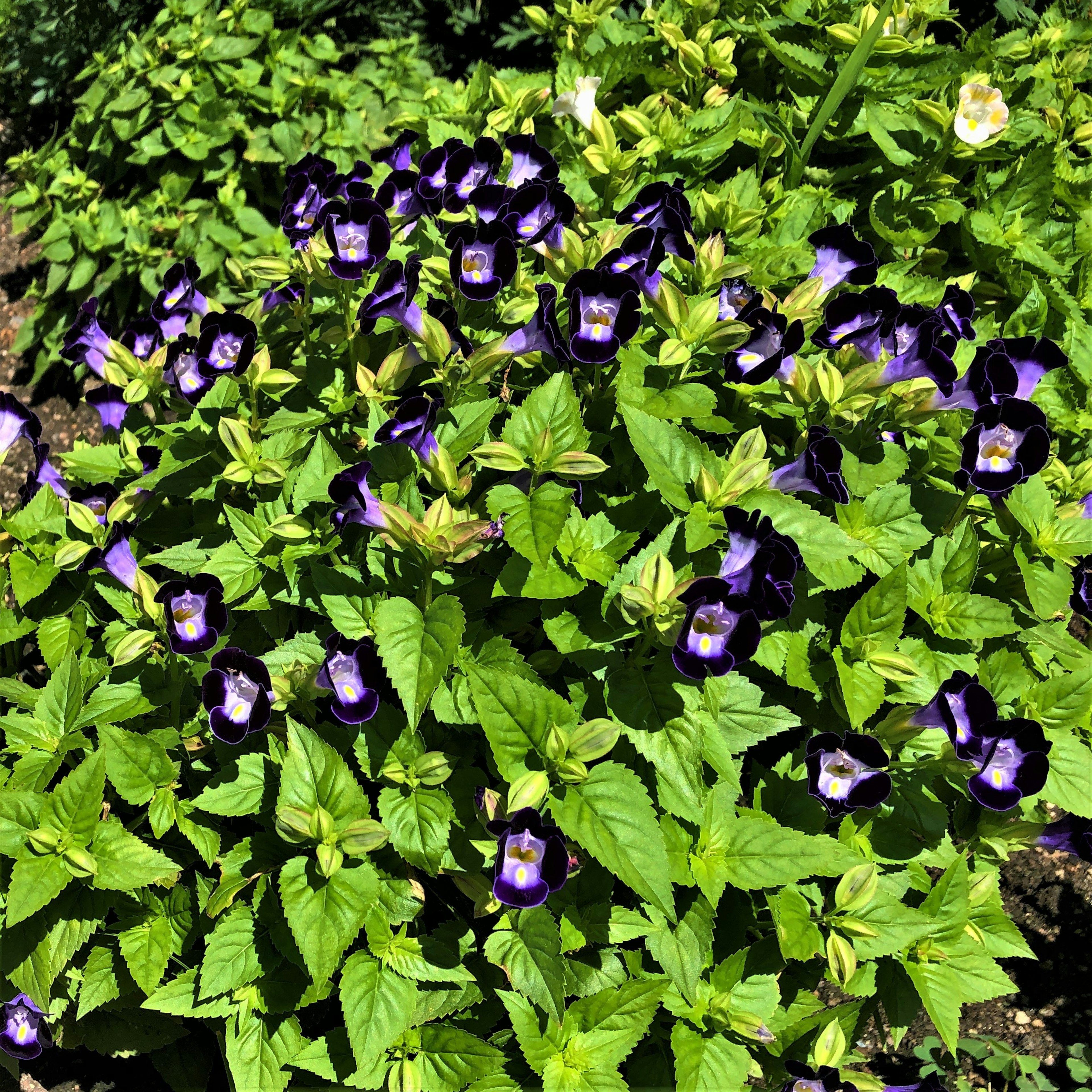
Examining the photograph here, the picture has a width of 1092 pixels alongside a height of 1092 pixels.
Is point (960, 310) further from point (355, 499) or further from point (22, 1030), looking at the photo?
point (22, 1030)

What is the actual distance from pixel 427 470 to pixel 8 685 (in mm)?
1335

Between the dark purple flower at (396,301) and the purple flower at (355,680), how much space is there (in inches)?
32.7

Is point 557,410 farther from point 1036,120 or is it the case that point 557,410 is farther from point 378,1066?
point 1036,120

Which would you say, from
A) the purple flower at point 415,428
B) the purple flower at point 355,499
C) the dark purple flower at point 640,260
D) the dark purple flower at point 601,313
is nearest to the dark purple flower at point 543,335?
the dark purple flower at point 601,313

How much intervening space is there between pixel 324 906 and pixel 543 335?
143 centimetres

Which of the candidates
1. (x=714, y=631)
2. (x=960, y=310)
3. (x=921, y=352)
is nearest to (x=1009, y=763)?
(x=714, y=631)

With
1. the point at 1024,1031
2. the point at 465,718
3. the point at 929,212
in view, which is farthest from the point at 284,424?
the point at 1024,1031

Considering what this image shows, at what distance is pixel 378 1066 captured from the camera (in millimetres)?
2164

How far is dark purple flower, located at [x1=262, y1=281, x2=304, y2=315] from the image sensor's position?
2.89m

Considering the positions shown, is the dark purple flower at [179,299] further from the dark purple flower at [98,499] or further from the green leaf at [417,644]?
the green leaf at [417,644]

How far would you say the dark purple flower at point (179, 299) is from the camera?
309 cm

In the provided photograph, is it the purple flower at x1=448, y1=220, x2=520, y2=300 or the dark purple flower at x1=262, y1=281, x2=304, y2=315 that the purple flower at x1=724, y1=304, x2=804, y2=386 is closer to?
the purple flower at x1=448, y1=220, x2=520, y2=300

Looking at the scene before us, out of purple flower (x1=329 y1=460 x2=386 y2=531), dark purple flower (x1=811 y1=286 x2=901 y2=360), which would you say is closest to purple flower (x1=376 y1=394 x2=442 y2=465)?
purple flower (x1=329 y1=460 x2=386 y2=531)

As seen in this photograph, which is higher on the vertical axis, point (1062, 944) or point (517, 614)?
point (517, 614)
